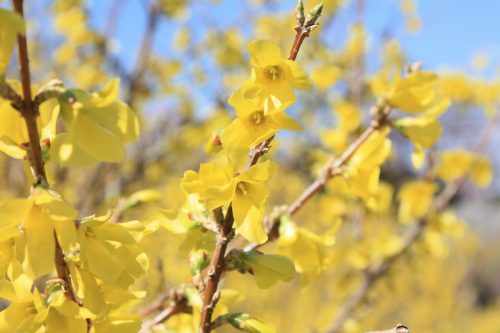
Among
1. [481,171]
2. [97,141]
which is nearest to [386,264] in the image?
[481,171]

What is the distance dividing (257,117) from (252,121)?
18 mm

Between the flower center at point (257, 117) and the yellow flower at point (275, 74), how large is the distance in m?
0.04

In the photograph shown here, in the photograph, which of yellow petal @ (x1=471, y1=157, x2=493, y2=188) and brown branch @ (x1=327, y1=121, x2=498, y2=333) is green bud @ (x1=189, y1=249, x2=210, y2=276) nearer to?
brown branch @ (x1=327, y1=121, x2=498, y2=333)

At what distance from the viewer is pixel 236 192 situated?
3.70ft

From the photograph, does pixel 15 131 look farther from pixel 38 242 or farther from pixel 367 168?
pixel 367 168

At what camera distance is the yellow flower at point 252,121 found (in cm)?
102

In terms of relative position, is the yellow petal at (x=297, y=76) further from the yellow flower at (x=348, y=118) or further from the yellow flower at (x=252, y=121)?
the yellow flower at (x=348, y=118)

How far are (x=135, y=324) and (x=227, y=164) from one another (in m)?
0.38

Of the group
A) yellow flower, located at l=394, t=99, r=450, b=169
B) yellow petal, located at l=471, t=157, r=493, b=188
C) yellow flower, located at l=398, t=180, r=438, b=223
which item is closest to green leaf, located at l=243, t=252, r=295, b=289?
yellow flower, located at l=394, t=99, r=450, b=169

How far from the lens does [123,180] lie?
4.32m

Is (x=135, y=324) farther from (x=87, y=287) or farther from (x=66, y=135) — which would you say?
(x=66, y=135)

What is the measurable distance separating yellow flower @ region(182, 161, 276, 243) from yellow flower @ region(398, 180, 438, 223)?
7.94 ft

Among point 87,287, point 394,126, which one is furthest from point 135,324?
point 394,126

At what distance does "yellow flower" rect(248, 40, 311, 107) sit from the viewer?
993 millimetres
